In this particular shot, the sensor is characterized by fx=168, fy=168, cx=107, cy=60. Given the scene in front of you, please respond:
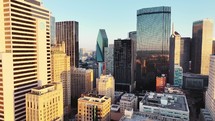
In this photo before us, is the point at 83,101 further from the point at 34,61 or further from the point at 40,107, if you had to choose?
the point at 34,61

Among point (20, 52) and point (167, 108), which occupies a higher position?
point (20, 52)

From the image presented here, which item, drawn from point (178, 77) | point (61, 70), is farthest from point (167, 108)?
point (178, 77)

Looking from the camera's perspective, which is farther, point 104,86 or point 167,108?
point 104,86

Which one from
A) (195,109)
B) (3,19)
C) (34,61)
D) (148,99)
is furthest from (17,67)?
(195,109)

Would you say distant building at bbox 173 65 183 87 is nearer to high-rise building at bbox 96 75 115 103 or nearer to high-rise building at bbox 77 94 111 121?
high-rise building at bbox 96 75 115 103

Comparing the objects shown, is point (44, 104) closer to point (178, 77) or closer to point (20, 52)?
point (20, 52)

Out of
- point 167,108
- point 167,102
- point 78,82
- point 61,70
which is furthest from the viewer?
point 78,82

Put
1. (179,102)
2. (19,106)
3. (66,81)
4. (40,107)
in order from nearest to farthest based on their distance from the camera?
(40,107), (19,106), (179,102), (66,81)

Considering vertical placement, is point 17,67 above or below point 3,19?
below
